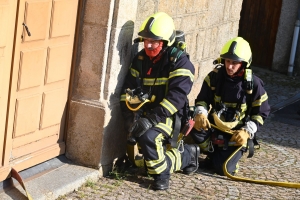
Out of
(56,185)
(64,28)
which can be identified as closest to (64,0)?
(64,28)

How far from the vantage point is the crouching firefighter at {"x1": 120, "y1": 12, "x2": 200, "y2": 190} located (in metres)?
7.43

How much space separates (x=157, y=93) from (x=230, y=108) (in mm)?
1023

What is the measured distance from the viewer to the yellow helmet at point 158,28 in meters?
7.38

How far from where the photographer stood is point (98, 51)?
7.40 meters

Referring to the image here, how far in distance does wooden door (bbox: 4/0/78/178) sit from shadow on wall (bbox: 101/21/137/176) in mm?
462

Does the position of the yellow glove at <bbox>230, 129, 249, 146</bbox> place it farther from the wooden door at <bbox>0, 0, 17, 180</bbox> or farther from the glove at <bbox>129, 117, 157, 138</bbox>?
the wooden door at <bbox>0, 0, 17, 180</bbox>

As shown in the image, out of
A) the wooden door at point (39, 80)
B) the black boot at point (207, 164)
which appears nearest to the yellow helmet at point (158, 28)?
the wooden door at point (39, 80)

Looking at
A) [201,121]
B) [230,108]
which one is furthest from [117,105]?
[230,108]

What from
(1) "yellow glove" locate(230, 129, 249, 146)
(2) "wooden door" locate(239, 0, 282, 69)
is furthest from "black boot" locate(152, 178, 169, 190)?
(2) "wooden door" locate(239, 0, 282, 69)

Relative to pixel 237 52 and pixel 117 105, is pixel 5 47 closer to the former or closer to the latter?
pixel 117 105

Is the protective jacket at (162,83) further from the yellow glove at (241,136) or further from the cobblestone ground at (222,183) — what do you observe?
the yellow glove at (241,136)

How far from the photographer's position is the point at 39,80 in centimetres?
702

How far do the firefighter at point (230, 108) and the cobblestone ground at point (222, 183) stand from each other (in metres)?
0.29

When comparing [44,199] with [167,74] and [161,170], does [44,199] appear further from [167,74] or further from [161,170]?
[167,74]
